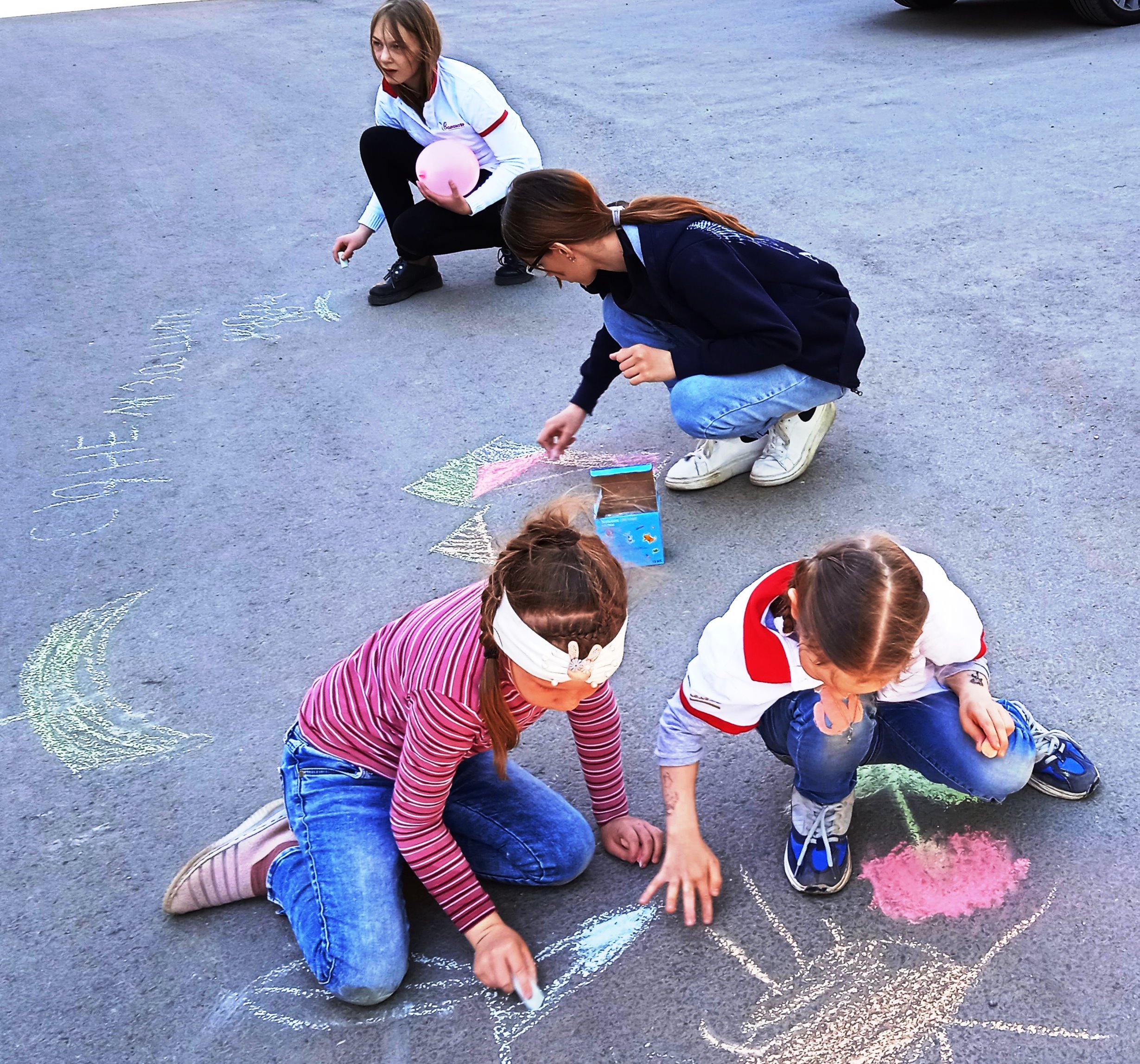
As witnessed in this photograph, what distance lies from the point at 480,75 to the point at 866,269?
1611mm

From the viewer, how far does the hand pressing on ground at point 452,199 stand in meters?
4.15

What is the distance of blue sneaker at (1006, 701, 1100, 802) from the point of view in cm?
199

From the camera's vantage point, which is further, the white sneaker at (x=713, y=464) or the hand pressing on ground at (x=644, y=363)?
the white sneaker at (x=713, y=464)

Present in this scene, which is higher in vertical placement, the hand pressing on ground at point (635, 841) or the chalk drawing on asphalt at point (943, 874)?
the chalk drawing on asphalt at point (943, 874)

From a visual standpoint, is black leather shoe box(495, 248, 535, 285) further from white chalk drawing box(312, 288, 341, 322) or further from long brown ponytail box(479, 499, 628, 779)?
long brown ponytail box(479, 499, 628, 779)

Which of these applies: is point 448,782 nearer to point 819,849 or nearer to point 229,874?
point 229,874

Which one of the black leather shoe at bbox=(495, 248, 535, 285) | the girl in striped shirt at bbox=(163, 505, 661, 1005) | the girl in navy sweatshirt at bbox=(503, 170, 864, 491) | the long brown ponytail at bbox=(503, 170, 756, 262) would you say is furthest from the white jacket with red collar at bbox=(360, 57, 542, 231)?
the girl in striped shirt at bbox=(163, 505, 661, 1005)

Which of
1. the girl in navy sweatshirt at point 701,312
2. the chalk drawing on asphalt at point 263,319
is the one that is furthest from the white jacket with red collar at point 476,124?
the girl in navy sweatshirt at point 701,312

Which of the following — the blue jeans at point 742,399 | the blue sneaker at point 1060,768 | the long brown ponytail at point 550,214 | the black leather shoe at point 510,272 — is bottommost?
the black leather shoe at point 510,272

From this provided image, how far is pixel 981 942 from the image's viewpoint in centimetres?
180

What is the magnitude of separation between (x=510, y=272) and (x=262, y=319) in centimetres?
103

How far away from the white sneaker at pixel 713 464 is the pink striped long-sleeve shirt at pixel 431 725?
4.03ft

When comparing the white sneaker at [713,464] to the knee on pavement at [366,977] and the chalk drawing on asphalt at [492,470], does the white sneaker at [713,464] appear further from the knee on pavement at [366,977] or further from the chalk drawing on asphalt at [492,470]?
the knee on pavement at [366,977]

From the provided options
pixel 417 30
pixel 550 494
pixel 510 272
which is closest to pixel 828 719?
pixel 550 494
